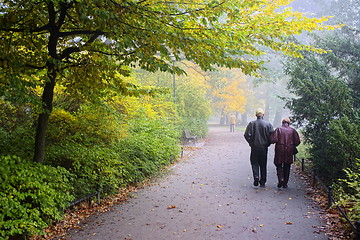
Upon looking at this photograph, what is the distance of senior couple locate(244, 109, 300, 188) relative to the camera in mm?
7977

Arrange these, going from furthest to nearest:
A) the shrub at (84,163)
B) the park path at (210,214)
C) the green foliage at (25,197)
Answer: the shrub at (84,163)
the park path at (210,214)
the green foliage at (25,197)

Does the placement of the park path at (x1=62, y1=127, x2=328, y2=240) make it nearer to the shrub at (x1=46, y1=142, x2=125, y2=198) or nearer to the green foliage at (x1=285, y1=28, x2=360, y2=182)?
the shrub at (x1=46, y1=142, x2=125, y2=198)

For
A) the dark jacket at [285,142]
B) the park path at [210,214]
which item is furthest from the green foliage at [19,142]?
the dark jacket at [285,142]

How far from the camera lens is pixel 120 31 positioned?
5195mm

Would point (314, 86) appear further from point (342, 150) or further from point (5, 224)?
point (5, 224)

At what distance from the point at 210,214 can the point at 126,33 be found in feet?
12.1

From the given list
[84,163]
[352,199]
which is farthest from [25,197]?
[352,199]

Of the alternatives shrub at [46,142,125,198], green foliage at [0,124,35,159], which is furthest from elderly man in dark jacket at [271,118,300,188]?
green foliage at [0,124,35,159]

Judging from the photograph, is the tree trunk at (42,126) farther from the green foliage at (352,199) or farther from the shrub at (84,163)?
the green foliage at (352,199)

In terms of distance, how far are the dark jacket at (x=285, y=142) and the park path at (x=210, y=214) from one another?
79 centimetres

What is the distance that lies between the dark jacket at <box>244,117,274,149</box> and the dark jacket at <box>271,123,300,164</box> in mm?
151

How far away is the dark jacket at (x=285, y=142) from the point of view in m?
7.95

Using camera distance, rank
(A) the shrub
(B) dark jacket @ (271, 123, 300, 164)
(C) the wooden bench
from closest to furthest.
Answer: (A) the shrub, (B) dark jacket @ (271, 123, 300, 164), (C) the wooden bench

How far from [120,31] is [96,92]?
174 cm
